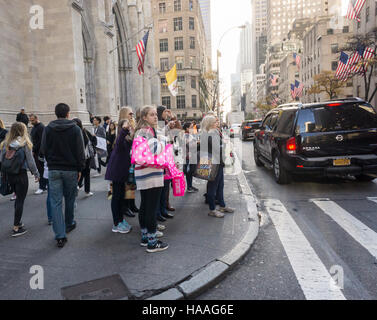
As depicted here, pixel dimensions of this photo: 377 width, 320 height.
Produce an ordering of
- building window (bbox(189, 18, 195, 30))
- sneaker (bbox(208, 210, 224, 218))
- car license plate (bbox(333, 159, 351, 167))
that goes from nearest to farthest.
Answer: sneaker (bbox(208, 210, 224, 218))
car license plate (bbox(333, 159, 351, 167))
building window (bbox(189, 18, 195, 30))

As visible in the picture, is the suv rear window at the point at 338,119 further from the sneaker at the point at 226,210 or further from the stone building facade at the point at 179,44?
the stone building facade at the point at 179,44

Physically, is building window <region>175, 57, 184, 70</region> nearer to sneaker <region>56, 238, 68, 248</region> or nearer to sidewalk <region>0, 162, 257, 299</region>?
sidewalk <region>0, 162, 257, 299</region>

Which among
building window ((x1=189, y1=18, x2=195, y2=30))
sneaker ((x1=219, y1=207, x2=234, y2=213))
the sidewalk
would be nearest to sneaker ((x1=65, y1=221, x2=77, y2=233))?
the sidewalk

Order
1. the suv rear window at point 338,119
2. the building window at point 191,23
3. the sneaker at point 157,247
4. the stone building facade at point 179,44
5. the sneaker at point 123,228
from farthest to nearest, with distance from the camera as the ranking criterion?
1. the building window at point 191,23
2. the stone building facade at point 179,44
3. the suv rear window at point 338,119
4. the sneaker at point 123,228
5. the sneaker at point 157,247

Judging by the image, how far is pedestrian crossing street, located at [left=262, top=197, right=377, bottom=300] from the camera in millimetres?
3422

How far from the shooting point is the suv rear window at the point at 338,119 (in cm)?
762

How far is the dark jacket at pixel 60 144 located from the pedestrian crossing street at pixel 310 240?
344cm

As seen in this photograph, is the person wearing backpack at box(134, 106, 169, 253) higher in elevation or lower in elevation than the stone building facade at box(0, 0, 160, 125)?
lower

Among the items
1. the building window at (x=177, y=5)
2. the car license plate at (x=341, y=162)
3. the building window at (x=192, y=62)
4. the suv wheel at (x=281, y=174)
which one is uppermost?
the building window at (x=177, y=5)

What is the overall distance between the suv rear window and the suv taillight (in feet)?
0.97

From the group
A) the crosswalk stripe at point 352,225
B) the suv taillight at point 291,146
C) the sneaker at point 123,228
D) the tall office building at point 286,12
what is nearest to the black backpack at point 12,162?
the sneaker at point 123,228

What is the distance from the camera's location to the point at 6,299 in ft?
10.6

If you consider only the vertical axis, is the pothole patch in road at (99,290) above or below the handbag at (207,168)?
below

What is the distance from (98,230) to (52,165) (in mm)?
1382
